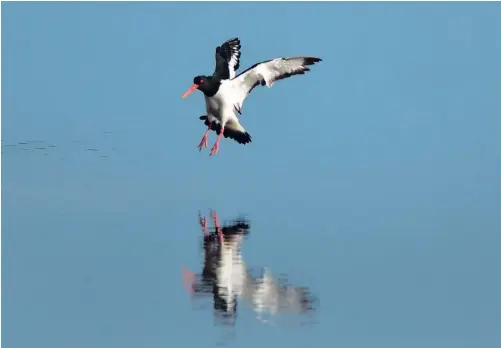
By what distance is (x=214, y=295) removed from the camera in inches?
535

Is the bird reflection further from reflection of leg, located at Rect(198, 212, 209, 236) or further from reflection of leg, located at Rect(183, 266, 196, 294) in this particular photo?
reflection of leg, located at Rect(198, 212, 209, 236)

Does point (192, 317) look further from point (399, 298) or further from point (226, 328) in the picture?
point (399, 298)

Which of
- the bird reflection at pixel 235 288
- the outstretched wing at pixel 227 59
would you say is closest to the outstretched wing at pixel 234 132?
the outstretched wing at pixel 227 59

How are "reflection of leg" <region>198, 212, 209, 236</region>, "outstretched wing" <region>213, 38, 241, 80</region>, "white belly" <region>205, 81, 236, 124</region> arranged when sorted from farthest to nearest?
1. "outstretched wing" <region>213, 38, 241, 80</region>
2. "white belly" <region>205, 81, 236, 124</region>
3. "reflection of leg" <region>198, 212, 209, 236</region>

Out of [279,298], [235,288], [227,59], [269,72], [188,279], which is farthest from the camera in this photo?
[227,59]

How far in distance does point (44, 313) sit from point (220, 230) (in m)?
3.82

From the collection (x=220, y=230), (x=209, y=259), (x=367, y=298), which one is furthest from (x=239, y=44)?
(x=367, y=298)

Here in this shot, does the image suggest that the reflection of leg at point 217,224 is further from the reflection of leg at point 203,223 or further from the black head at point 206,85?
the black head at point 206,85

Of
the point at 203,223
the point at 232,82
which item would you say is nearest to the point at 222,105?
the point at 232,82

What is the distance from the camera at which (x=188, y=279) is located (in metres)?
14.2

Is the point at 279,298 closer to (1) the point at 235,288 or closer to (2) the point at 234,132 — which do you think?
(1) the point at 235,288

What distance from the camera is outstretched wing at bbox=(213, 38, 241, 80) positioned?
63.0 feet

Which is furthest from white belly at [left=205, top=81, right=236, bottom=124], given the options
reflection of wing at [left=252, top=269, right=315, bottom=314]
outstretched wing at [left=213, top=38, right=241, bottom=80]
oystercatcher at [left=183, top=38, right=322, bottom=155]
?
reflection of wing at [left=252, top=269, right=315, bottom=314]

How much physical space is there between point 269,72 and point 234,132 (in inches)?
48.0
